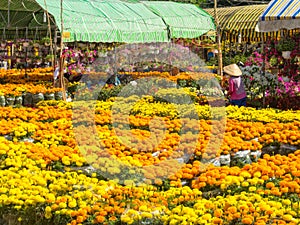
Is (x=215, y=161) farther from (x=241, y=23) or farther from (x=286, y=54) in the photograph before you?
(x=241, y=23)

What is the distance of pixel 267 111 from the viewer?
9383mm

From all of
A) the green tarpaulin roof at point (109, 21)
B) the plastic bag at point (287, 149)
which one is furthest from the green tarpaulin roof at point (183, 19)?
the plastic bag at point (287, 149)

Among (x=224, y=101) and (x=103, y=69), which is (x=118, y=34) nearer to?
(x=103, y=69)

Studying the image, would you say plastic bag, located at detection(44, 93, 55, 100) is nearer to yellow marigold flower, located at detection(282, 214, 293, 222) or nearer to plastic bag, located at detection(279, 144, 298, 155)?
plastic bag, located at detection(279, 144, 298, 155)

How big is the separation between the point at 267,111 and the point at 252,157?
320 cm

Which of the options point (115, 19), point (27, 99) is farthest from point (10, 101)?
point (115, 19)

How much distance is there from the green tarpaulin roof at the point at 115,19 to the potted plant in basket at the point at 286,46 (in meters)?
7.41

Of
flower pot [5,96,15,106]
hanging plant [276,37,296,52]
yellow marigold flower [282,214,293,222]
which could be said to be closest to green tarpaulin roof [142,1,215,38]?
hanging plant [276,37,296,52]

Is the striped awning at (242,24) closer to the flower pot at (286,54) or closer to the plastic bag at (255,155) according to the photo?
the flower pot at (286,54)

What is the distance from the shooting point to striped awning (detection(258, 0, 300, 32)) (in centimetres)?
1141

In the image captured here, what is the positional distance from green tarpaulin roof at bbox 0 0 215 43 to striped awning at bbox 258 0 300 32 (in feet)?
22.9

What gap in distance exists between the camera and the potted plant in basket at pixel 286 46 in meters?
11.6

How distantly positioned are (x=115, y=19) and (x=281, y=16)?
10.8 metres

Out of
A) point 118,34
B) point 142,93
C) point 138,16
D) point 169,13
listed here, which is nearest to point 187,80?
point 142,93
